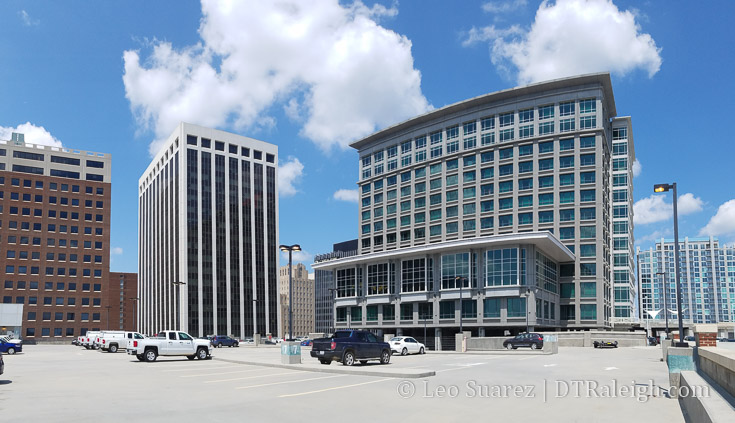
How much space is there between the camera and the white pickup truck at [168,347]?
36062mm

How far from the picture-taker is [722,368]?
457 inches

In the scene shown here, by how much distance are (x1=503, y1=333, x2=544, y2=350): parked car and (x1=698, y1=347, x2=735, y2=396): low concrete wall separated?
1502 inches

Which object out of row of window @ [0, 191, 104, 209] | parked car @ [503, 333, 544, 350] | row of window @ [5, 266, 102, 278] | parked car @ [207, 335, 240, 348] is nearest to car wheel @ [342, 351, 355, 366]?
parked car @ [503, 333, 544, 350]

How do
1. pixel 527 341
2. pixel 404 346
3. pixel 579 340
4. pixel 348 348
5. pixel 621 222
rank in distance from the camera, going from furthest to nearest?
pixel 621 222
pixel 579 340
pixel 527 341
pixel 404 346
pixel 348 348

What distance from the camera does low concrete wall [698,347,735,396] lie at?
10.0 metres

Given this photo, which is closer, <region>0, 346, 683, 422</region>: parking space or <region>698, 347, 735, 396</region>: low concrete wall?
<region>698, 347, 735, 396</region>: low concrete wall

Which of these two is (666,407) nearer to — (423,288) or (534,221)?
(423,288)

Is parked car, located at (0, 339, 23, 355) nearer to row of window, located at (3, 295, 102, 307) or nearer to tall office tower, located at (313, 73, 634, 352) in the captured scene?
tall office tower, located at (313, 73, 634, 352)

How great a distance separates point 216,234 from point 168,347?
114 metres

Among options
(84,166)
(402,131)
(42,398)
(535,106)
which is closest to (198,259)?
(84,166)

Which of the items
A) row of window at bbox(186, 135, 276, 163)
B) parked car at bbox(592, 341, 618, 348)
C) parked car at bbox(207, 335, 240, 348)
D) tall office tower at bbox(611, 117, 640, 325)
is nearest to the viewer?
parked car at bbox(592, 341, 618, 348)

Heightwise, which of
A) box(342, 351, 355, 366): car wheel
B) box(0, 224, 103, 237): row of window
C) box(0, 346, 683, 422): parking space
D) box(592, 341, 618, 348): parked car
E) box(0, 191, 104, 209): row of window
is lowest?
box(592, 341, 618, 348): parked car

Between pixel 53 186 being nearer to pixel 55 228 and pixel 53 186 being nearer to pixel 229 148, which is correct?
pixel 55 228

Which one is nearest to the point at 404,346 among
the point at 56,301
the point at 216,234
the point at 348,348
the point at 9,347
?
the point at 348,348
